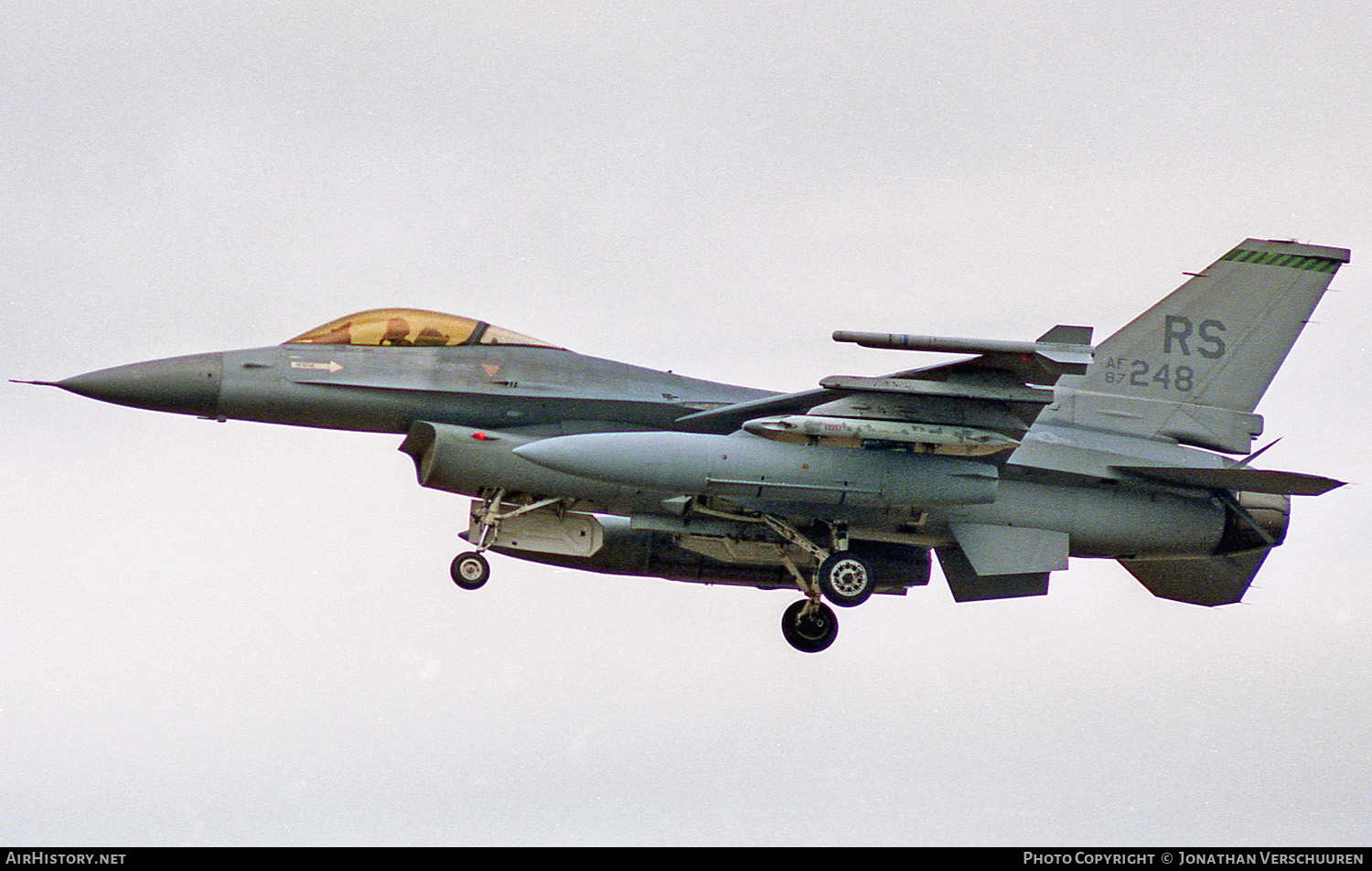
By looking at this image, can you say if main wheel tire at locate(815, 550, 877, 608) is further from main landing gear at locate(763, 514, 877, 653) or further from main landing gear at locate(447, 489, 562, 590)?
main landing gear at locate(447, 489, 562, 590)

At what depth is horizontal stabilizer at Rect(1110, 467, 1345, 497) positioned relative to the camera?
52.9ft

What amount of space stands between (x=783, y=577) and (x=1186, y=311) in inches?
204

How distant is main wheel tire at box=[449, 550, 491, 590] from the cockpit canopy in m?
2.08

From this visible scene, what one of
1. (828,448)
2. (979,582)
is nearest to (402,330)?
(828,448)

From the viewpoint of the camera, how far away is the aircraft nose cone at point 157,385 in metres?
15.3

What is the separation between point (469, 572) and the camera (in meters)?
15.2

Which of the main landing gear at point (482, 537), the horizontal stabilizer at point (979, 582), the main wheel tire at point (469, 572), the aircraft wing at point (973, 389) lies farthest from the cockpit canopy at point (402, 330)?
the horizontal stabilizer at point (979, 582)

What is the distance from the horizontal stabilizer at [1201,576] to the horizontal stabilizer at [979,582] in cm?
125

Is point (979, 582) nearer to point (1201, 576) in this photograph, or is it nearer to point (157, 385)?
point (1201, 576)

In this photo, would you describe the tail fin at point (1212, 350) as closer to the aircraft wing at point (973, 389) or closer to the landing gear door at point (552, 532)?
the aircraft wing at point (973, 389)
